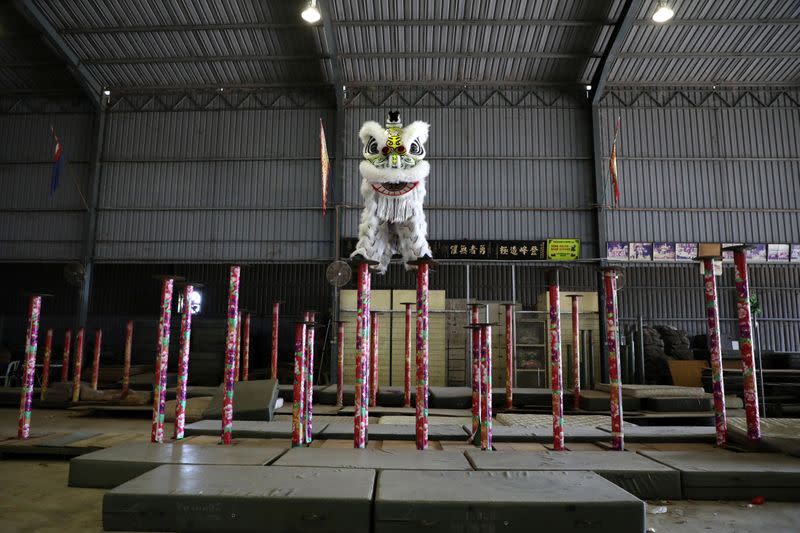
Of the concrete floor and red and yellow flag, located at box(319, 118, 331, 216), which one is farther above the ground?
red and yellow flag, located at box(319, 118, 331, 216)

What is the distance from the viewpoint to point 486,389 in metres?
4.00

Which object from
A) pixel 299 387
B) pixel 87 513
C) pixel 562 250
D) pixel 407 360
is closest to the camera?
pixel 87 513

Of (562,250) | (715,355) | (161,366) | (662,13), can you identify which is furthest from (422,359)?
(662,13)

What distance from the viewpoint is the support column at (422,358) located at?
365cm

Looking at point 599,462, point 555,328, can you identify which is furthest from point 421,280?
point 599,462

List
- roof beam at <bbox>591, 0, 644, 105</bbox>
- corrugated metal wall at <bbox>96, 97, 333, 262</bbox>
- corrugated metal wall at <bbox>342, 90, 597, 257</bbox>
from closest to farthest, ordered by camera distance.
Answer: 1. roof beam at <bbox>591, 0, 644, 105</bbox>
2. corrugated metal wall at <bbox>342, 90, 597, 257</bbox>
3. corrugated metal wall at <bbox>96, 97, 333, 262</bbox>

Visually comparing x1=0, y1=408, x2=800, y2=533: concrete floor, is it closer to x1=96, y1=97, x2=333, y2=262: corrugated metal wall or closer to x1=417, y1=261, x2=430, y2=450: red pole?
x1=417, y1=261, x2=430, y2=450: red pole

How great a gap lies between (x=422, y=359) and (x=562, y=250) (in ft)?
28.8

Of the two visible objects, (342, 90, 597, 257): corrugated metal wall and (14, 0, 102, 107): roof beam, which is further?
(342, 90, 597, 257): corrugated metal wall

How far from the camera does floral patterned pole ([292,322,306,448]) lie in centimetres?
375

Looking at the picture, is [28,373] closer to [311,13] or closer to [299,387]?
[299,387]

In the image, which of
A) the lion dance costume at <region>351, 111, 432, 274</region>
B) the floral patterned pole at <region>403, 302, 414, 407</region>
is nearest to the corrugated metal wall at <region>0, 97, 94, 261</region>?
the lion dance costume at <region>351, 111, 432, 274</region>

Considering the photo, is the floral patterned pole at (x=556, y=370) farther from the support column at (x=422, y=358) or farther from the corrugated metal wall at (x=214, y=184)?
the corrugated metal wall at (x=214, y=184)

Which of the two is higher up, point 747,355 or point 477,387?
point 747,355
